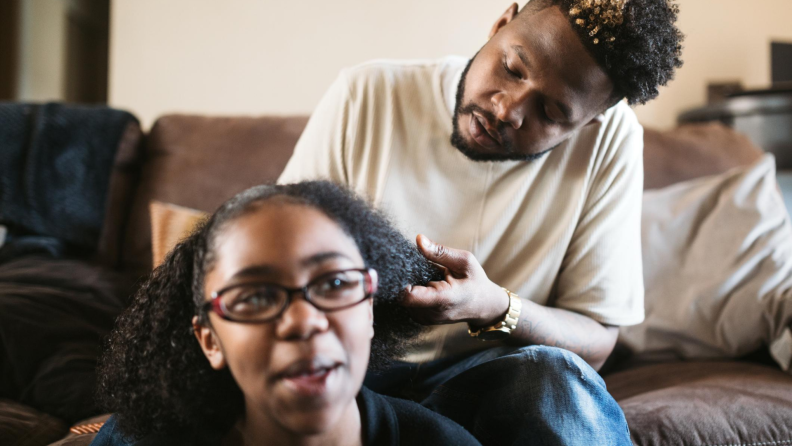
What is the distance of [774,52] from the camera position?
2.61 metres

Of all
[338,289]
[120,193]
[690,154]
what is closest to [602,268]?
[338,289]

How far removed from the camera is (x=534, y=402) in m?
0.86

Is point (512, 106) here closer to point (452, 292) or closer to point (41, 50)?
point (452, 292)

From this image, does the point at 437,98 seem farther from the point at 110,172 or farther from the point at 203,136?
the point at 110,172

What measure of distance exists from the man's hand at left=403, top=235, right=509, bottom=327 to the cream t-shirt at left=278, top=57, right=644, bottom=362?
0.27 m

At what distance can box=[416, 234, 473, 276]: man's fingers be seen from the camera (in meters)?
0.84

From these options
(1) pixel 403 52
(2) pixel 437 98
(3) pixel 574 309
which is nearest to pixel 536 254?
(3) pixel 574 309

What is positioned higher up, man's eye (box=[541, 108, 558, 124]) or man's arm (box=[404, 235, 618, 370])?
man's eye (box=[541, 108, 558, 124])

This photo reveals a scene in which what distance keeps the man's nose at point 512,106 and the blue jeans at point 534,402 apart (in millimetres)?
413

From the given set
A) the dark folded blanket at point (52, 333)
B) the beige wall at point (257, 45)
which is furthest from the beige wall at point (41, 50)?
the dark folded blanket at point (52, 333)

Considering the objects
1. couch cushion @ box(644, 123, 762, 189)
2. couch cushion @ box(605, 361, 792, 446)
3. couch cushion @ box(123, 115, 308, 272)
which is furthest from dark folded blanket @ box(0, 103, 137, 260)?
couch cushion @ box(644, 123, 762, 189)

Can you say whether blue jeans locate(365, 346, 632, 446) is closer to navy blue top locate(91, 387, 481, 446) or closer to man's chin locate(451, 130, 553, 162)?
navy blue top locate(91, 387, 481, 446)

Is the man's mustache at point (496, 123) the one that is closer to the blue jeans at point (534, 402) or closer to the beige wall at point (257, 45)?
the blue jeans at point (534, 402)

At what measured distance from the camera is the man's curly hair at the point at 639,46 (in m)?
1.00
